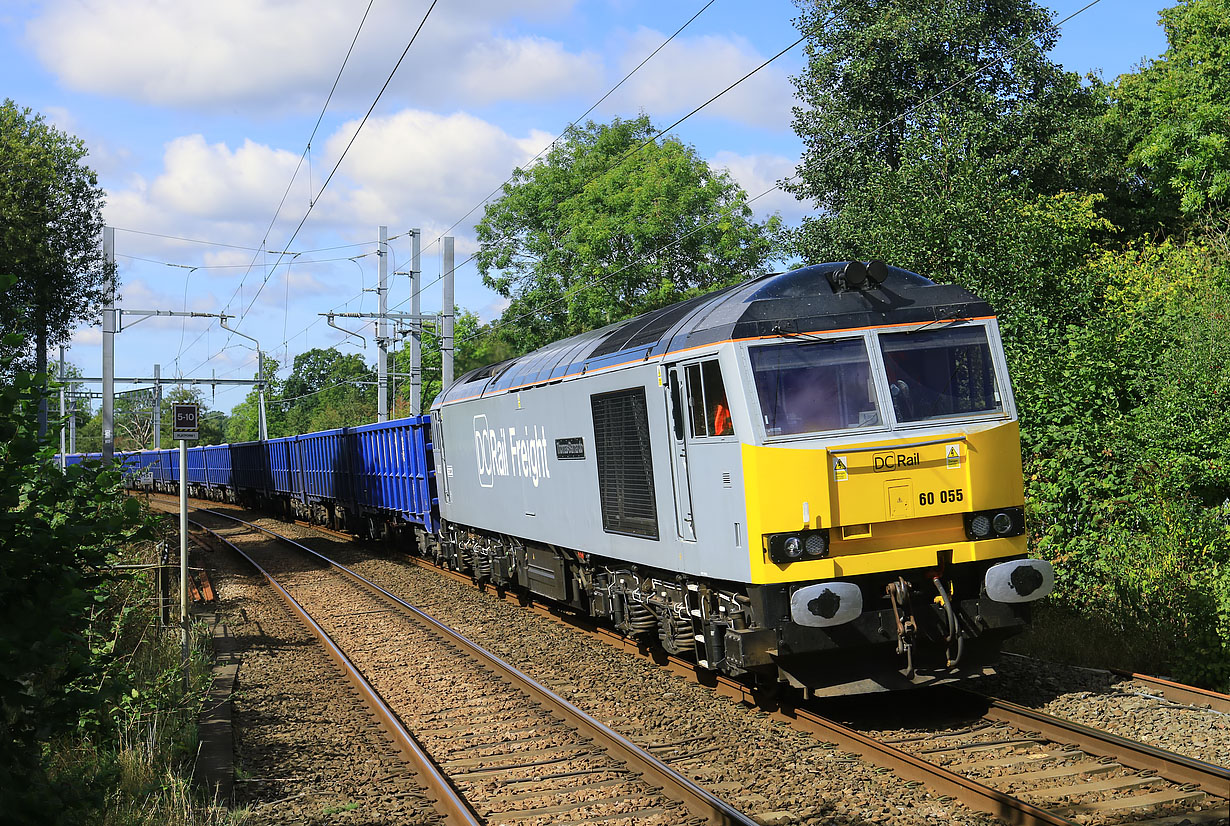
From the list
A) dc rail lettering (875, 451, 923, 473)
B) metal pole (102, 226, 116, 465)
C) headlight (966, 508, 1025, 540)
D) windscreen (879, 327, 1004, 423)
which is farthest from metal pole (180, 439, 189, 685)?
metal pole (102, 226, 116, 465)

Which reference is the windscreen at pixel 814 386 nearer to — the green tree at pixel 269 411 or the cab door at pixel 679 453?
the cab door at pixel 679 453

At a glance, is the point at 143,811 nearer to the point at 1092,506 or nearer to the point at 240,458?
the point at 1092,506

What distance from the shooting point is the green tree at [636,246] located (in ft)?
113

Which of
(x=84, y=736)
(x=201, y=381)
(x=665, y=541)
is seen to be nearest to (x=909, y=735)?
(x=665, y=541)

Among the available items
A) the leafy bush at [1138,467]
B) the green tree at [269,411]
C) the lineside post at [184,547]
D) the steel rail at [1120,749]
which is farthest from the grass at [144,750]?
the green tree at [269,411]

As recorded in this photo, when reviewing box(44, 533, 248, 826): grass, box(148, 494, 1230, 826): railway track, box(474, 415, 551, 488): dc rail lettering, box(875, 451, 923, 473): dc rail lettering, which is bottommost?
box(148, 494, 1230, 826): railway track

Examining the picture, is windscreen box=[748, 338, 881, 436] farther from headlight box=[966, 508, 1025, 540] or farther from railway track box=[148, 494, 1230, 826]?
railway track box=[148, 494, 1230, 826]

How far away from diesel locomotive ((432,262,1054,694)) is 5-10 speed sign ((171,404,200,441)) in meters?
4.59

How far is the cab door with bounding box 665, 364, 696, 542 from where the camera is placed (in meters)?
8.48

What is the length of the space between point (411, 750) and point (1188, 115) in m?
27.6

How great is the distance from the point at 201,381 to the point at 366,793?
130ft

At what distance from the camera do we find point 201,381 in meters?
43.4

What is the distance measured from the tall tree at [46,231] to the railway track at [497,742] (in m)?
12.4

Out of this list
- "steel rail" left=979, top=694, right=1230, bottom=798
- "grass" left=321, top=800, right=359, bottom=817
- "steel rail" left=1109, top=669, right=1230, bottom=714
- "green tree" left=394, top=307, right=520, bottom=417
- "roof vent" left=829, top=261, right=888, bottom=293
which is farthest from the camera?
"green tree" left=394, top=307, right=520, bottom=417
